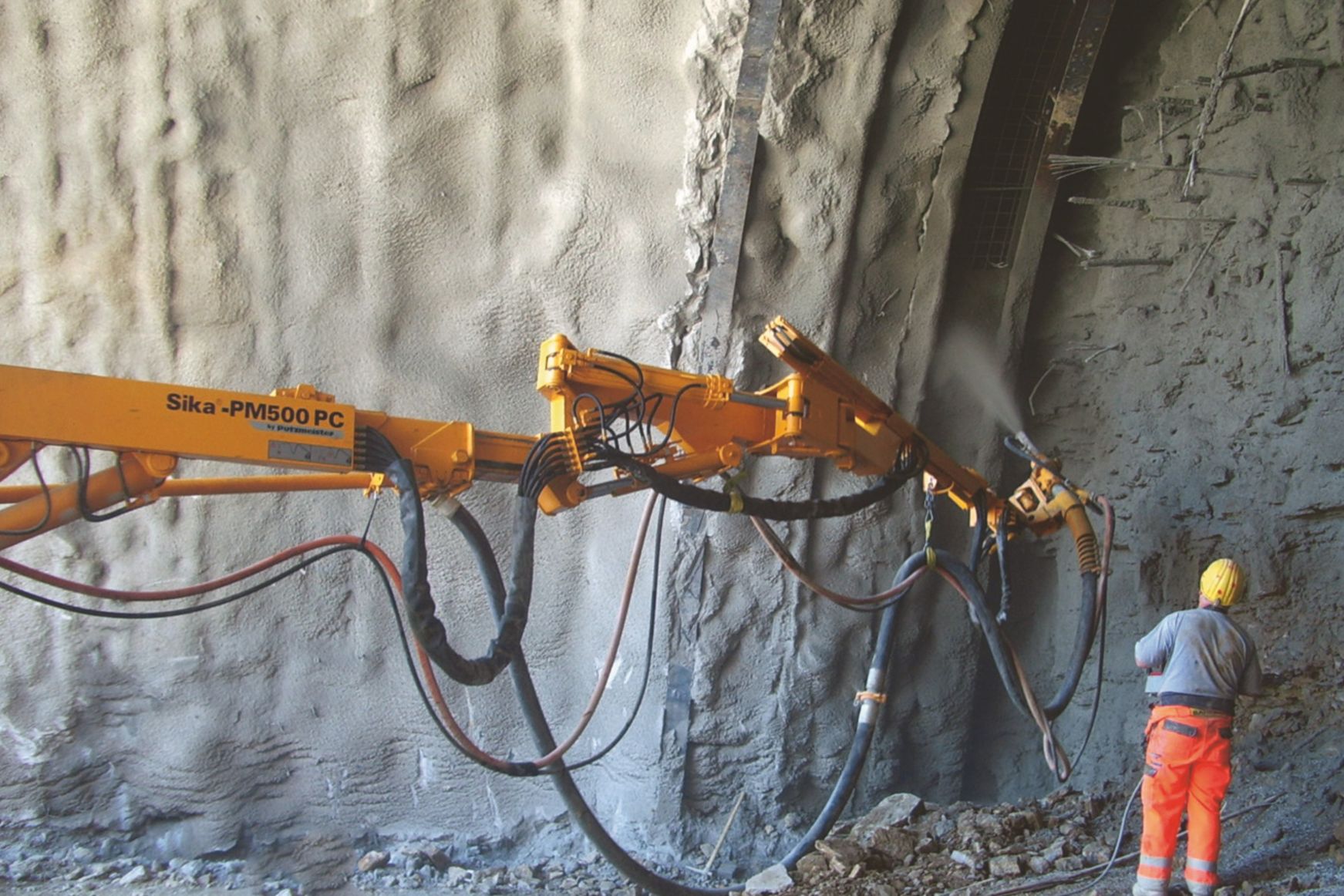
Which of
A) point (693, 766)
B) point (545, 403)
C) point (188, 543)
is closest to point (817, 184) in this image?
point (545, 403)

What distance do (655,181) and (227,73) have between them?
1776 mm

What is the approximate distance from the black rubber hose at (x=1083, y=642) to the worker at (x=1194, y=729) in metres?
0.36

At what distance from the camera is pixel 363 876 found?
4.88m

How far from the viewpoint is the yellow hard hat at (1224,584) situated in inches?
155

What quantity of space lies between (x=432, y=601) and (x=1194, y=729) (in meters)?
2.56

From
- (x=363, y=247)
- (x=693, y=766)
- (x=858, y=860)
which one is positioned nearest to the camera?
(x=858, y=860)

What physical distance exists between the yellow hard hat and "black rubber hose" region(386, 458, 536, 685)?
2.49 meters

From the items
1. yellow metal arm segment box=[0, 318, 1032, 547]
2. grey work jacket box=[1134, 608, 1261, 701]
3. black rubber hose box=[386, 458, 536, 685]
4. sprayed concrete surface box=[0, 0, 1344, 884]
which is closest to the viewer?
yellow metal arm segment box=[0, 318, 1032, 547]

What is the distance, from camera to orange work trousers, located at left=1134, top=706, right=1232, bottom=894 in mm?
3648

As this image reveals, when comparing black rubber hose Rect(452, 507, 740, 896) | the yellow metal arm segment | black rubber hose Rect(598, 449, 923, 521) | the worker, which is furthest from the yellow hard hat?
black rubber hose Rect(452, 507, 740, 896)

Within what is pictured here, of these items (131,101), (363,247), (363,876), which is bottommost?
(363,876)

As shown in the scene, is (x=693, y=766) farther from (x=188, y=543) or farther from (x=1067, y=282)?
(x=1067, y=282)

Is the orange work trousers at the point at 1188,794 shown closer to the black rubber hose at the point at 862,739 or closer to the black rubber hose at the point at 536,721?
the black rubber hose at the point at 862,739

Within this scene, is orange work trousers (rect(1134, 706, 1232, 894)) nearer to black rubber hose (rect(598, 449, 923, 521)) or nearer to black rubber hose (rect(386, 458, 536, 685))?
black rubber hose (rect(598, 449, 923, 521))
